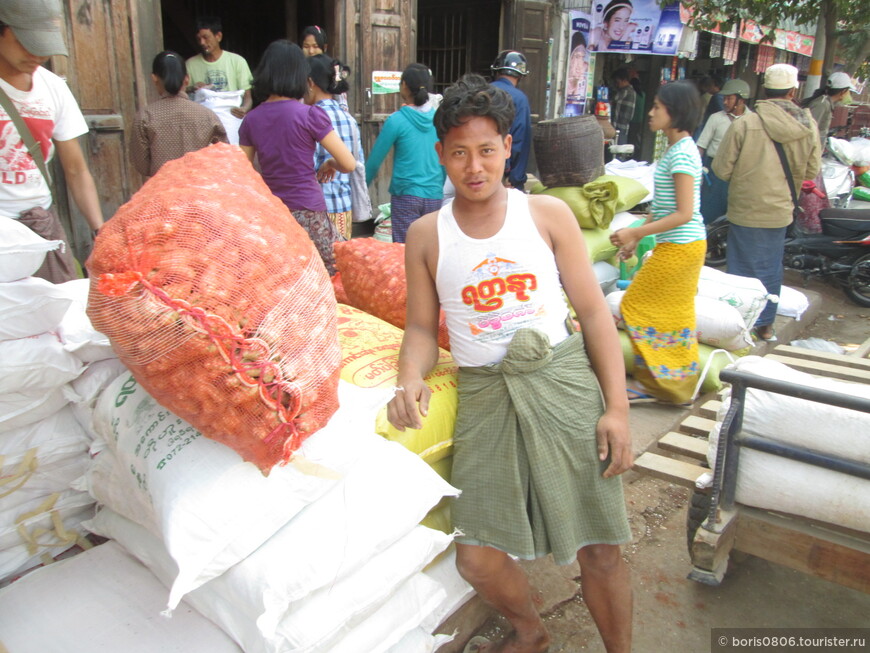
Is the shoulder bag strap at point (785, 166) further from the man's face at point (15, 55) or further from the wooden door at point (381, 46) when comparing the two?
the man's face at point (15, 55)

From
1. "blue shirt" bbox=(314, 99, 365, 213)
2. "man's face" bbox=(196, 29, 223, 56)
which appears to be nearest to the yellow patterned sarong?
"blue shirt" bbox=(314, 99, 365, 213)

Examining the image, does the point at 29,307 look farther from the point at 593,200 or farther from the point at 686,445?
the point at 593,200

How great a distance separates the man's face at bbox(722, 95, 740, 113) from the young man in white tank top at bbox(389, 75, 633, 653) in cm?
705

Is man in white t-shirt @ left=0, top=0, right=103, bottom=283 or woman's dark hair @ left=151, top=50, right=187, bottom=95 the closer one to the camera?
man in white t-shirt @ left=0, top=0, right=103, bottom=283

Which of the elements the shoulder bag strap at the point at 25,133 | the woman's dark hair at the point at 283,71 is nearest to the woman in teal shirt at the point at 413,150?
the woman's dark hair at the point at 283,71

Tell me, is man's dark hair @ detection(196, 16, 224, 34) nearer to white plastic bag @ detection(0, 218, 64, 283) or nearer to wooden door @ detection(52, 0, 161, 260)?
wooden door @ detection(52, 0, 161, 260)

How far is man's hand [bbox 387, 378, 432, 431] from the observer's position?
179cm

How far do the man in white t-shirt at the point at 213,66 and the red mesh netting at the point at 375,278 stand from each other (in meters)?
3.09

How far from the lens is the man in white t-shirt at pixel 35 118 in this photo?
7.13 ft

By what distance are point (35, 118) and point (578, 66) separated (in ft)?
27.3

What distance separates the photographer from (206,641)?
159 centimetres

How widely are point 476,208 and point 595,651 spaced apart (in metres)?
1.45

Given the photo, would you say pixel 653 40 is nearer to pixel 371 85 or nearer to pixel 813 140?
pixel 371 85

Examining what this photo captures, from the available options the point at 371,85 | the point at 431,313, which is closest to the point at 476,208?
the point at 431,313
